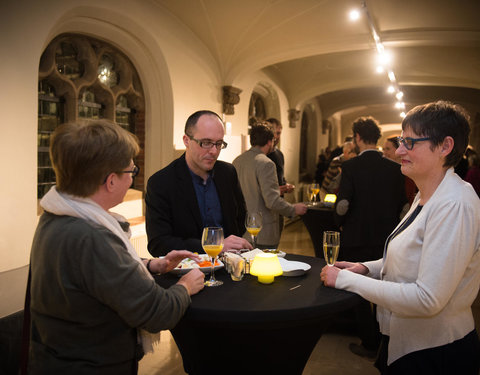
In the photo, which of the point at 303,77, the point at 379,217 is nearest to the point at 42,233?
the point at 379,217

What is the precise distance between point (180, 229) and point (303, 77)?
848 centimetres

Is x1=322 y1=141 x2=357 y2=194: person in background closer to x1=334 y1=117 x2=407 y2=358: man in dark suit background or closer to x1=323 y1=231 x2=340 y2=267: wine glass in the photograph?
x1=334 y1=117 x2=407 y2=358: man in dark suit background

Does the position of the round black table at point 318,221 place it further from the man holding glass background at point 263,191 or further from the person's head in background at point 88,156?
the person's head in background at point 88,156

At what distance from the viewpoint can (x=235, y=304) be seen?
Answer: 1498 millimetres

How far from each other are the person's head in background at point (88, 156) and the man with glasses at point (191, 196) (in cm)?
94

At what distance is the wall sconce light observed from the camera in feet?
5.74

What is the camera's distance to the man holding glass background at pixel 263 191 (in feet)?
11.9

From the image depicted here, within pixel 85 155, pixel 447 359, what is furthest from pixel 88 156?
pixel 447 359

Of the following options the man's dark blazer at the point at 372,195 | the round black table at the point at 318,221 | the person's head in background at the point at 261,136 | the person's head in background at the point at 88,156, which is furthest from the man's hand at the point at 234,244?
the round black table at the point at 318,221

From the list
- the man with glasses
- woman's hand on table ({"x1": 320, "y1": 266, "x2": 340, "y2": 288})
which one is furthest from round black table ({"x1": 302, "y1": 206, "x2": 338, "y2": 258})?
woman's hand on table ({"x1": 320, "y1": 266, "x2": 340, "y2": 288})

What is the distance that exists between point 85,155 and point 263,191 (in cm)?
247

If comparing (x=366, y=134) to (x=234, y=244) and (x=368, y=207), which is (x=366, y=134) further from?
(x=234, y=244)

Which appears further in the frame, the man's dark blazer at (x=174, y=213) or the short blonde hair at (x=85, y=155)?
the man's dark blazer at (x=174, y=213)

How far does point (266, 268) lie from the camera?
175 centimetres
